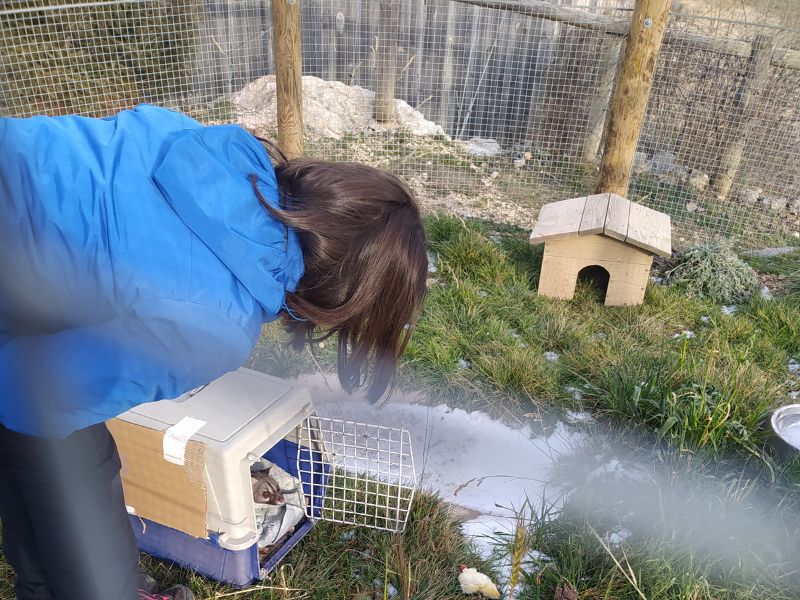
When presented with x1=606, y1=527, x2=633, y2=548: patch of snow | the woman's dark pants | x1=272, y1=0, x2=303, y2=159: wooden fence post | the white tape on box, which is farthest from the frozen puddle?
x1=272, y1=0, x2=303, y2=159: wooden fence post

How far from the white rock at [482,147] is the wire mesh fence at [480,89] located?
0.05 ft

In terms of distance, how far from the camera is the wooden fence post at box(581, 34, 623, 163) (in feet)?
14.7

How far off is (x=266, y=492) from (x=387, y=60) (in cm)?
418

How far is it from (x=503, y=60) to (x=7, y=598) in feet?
15.3

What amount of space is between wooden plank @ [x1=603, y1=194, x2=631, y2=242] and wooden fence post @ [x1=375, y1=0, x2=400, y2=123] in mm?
2468

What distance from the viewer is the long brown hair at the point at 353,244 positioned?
129cm

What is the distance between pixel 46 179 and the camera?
1.10 metres

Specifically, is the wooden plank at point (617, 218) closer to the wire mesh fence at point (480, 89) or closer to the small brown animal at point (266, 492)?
the wire mesh fence at point (480, 89)

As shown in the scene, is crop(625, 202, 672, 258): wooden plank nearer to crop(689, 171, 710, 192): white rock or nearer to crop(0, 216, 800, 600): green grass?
crop(0, 216, 800, 600): green grass

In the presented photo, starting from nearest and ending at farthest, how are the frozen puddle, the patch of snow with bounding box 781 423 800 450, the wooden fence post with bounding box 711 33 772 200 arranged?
Result: the patch of snow with bounding box 781 423 800 450 < the frozen puddle < the wooden fence post with bounding box 711 33 772 200

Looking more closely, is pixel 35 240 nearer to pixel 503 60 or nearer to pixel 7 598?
pixel 7 598

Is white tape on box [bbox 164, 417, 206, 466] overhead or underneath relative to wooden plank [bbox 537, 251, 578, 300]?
overhead

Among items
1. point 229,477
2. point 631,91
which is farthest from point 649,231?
point 229,477

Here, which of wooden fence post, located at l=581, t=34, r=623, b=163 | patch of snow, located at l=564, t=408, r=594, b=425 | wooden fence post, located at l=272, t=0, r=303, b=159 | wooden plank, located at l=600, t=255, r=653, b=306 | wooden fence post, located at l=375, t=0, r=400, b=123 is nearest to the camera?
patch of snow, located at l=564, t=408, r=594, b=425
